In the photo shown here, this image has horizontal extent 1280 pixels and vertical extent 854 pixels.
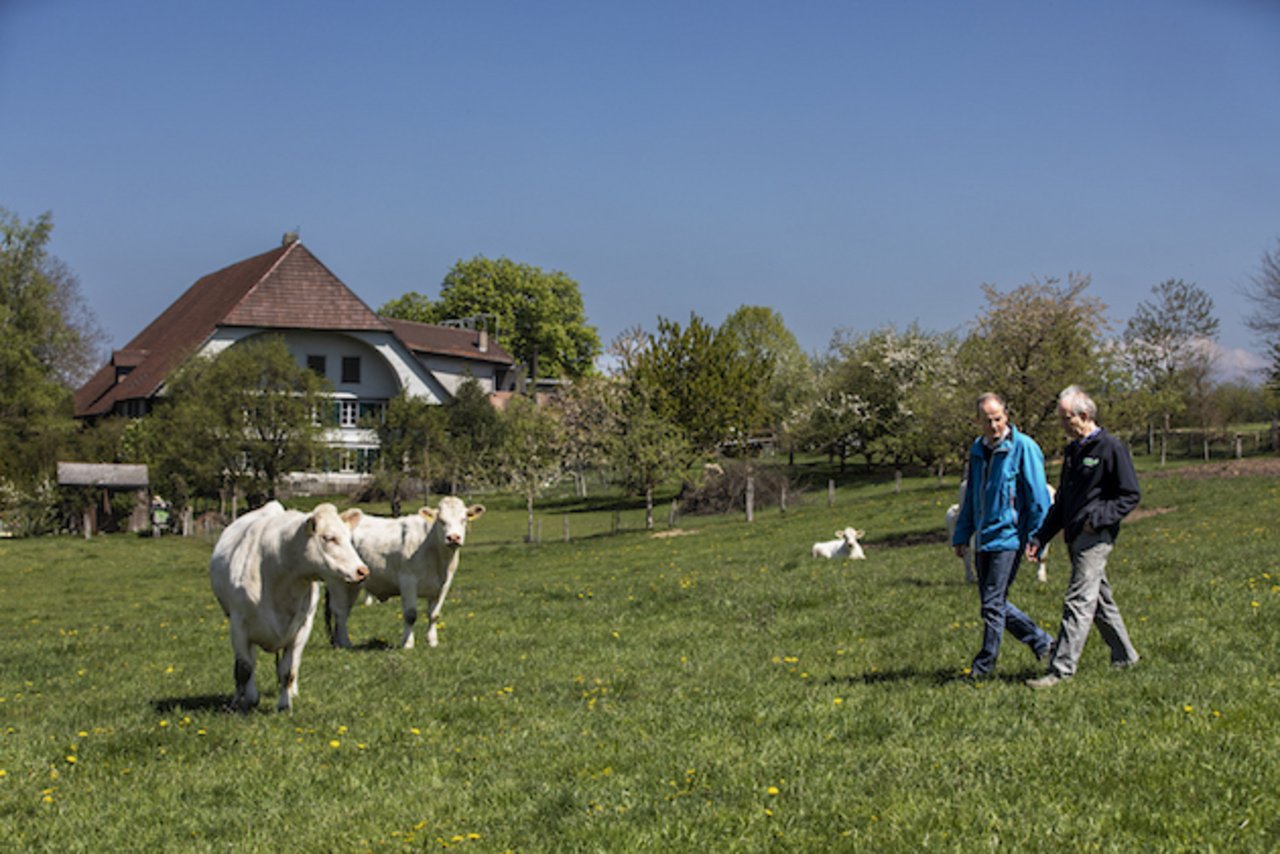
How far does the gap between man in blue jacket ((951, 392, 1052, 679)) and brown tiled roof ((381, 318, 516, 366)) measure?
75.9 meters

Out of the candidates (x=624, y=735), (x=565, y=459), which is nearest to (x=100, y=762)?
(x=624, y=735)

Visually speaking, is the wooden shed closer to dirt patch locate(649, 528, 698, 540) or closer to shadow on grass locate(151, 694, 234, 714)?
dirt patch locate(649, 528, 698, 540)

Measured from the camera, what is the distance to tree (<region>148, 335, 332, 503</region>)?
53094 millimetres

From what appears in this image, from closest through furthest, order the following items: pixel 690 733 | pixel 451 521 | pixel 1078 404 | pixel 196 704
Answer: pixel 690 733
pixel 1078 404
pixel 196 704
pixel 451 521

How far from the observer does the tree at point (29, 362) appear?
194 feet

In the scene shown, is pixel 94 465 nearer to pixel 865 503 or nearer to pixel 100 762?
pixel 865 503

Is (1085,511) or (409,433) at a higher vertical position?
(409,433)

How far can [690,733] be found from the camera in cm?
852

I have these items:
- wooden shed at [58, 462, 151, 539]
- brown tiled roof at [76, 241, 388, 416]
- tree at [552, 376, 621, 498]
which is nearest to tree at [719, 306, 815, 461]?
tree at [552, 376, 621, 498]

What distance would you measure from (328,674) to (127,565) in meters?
29.9

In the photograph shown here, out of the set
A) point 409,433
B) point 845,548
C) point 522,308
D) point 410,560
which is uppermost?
point 522,308

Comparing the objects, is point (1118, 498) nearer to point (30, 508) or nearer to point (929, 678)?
point (929, 678)

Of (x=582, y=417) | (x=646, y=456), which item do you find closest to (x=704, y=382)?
(x=582, y=417)

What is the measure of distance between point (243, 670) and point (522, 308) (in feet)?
319
